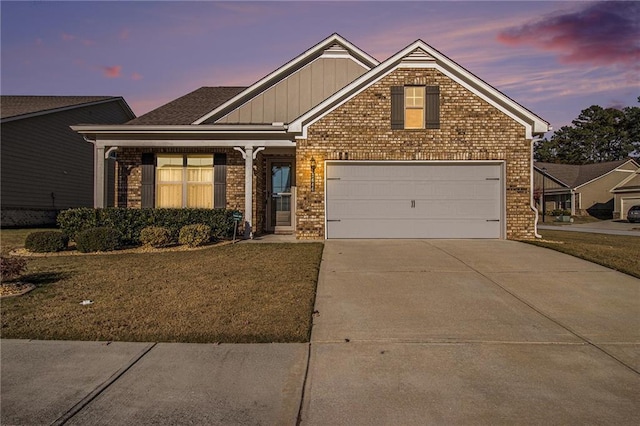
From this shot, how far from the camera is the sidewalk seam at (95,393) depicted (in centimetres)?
322

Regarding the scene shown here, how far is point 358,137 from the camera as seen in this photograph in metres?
12.2

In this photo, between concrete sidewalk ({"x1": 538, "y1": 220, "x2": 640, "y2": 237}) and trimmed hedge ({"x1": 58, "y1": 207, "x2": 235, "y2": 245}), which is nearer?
trimmed hedge ({"x1": 58, "y1": 207, "x2": 235, "y2": 245})

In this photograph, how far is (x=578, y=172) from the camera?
44.6 m

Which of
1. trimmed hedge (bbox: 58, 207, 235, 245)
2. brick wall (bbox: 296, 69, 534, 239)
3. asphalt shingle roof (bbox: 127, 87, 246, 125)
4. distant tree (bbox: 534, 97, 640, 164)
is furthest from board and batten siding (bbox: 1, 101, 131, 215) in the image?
distant tree (bbox: 534, 97, 640, 164)

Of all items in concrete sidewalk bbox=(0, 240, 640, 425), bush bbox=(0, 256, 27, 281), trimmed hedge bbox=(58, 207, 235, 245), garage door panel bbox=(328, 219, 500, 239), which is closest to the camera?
concrete sidewalk bbox=(0, 240, 640, 425)

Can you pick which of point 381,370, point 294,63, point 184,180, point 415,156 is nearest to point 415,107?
point 415,156

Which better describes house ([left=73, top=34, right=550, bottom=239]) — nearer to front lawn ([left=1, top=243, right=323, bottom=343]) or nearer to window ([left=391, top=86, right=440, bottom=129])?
window ([left=391, top=86, right=440, bottom=129])

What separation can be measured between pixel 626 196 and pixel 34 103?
1710 inches

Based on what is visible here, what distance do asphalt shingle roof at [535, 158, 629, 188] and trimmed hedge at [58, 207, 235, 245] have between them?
41236 millimetres

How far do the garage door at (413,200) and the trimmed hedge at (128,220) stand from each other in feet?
13.2

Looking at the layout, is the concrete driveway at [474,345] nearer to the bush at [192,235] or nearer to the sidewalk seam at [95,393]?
the sidewalk seam at [95,393]

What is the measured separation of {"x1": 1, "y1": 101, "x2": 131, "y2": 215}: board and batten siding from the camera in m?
18.3

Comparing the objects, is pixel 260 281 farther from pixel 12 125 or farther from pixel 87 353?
pixel 12 125

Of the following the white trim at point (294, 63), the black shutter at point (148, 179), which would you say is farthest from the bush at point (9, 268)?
the white trim at point (294, 63)
